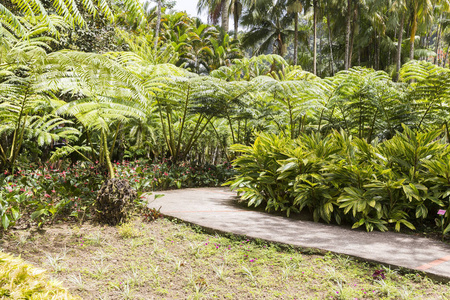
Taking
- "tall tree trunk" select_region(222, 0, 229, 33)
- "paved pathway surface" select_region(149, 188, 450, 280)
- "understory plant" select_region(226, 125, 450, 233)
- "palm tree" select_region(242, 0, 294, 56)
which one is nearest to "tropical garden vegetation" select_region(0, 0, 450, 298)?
"understory plant" select_region(226, 125, 450, 233)

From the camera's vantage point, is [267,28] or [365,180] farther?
[267,28]

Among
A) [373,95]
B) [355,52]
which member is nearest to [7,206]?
[373,95]

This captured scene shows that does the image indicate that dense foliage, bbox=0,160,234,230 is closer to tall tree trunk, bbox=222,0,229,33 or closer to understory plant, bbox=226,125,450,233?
understory plant, bbox=226,125,450,233

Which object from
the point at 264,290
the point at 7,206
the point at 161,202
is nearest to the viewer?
the point at 264,290

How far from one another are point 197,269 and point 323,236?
1249 millimetres

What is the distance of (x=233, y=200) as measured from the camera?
491cm

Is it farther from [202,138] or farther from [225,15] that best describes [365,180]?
A: [225,15]

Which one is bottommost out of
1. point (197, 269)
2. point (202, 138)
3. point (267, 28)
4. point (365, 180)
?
point (197, 269)

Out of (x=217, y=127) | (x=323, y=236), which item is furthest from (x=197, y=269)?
(x=217, y=127)

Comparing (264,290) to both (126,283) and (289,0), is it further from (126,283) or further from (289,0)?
(289,0)

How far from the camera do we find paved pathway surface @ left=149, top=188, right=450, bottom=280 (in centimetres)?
240

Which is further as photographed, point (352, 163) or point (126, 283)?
point (352, 163)

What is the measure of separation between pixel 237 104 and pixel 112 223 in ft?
11.8

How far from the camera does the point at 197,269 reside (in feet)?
7.88
